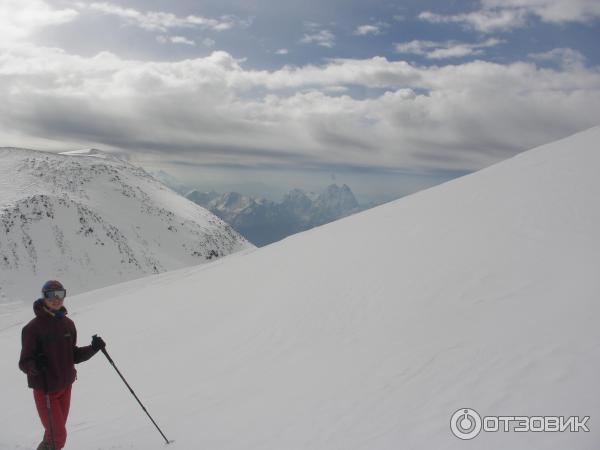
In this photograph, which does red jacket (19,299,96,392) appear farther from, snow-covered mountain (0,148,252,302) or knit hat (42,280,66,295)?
snow-covered mountain (0,148,252,302)

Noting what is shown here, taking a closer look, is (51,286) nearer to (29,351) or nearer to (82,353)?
(29,351)

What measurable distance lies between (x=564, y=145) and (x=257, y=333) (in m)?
18.4

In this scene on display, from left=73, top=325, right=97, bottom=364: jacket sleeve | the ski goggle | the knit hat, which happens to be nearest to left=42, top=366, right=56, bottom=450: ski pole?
left=73, top=325, right=97, bottom=364: jacket sleeve

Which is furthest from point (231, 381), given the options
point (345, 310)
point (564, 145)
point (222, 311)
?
point (564, 145)

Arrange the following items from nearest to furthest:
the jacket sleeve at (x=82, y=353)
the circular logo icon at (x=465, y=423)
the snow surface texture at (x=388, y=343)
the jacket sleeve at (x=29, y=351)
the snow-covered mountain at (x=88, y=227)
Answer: the circular logo icon at (x=465, y=423) → the jacket sleeve at (x=29, y=351) → the snow surface texture at (x=388, y=343) → the jacket sleeve at (x=82, y=353) → the snow-covered mountain at (x=88, y=227)

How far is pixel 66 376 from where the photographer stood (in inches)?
223

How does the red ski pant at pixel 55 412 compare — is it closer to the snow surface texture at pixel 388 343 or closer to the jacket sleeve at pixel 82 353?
the jacket sleeve at pixel 82 353

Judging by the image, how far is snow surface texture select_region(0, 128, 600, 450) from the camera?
569 centimetres

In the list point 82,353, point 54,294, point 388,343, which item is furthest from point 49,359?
point 388,343

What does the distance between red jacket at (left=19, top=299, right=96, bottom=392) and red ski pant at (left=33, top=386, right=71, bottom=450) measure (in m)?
0.15

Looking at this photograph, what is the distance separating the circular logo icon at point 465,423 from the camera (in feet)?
16.4

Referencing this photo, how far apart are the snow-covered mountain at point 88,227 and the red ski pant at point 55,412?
70836mm

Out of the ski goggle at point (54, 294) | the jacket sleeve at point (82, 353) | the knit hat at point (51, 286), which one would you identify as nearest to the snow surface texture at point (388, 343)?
the jacket sleeve at point (82, 353)

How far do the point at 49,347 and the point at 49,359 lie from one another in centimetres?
17
